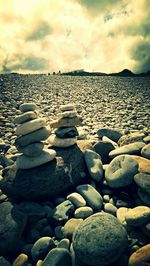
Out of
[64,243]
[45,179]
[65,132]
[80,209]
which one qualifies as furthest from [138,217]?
[65,132]

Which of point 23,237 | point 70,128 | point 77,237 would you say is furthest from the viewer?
point 70,128

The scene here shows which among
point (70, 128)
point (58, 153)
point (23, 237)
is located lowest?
point (23, 237)

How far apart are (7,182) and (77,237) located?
1.90m

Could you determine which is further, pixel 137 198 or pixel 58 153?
pixel 58 153

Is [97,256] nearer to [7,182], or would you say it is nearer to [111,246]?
[111,246]

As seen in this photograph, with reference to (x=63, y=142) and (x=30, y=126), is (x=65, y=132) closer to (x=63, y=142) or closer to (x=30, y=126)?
(x=63, y=142)

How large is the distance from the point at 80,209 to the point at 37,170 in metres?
1.14

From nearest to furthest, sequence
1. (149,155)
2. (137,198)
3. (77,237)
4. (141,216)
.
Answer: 1. (77,237)
2. (141,216)
3. (137,198)
4. (149,155)

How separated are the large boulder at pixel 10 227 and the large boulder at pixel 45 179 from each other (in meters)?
0.35

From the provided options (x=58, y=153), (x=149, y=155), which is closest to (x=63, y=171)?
(x=58, y=153)

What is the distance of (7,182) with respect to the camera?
16.1 ft

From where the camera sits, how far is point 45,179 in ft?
15.7

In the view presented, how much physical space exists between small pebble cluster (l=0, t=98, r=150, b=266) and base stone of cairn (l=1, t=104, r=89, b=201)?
18mm

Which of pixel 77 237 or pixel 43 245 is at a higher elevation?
pixel 77 237
